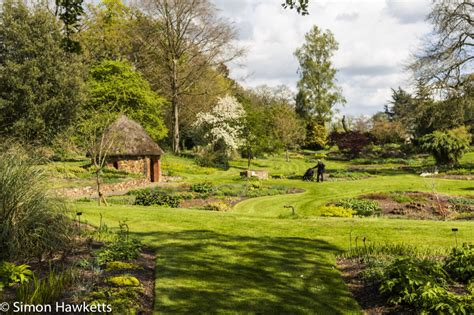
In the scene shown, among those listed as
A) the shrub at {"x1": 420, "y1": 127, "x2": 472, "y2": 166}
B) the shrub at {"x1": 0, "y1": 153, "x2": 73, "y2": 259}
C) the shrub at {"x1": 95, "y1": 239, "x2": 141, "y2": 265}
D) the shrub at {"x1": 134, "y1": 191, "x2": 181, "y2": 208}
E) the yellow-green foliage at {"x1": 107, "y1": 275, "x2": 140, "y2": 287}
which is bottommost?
the shrub at {"x1": 134, "y1": 191, "x2": 181, "y2": 208}

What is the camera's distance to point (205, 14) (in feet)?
140

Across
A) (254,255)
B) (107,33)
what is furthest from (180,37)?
(254,255)

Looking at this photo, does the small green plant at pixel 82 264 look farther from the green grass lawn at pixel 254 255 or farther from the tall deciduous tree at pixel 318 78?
the tall deciduous tree at pixel 318 78

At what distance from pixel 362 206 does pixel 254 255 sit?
11345mm

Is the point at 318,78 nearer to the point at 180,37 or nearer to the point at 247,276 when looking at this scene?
the point at 180,37

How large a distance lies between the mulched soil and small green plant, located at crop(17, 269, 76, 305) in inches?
170

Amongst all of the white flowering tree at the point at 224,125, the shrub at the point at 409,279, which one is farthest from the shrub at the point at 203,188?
the white flowering tree at the point at 224,125

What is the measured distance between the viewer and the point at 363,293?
671 centimetres

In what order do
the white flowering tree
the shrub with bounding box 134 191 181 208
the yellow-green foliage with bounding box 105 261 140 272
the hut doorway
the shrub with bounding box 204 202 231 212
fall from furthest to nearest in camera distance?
the white flowering tree → the hut doorway → the shrub with bounding box 134 191 181 208 → the shrub with bounding box 204 202 231 212 → the yellow-green foliage with bounding box 105 261 140 272

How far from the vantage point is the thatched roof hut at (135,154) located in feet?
98.1

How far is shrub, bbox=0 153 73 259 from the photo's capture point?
6.91 metres

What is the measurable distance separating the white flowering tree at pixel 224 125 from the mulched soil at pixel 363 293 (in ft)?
111

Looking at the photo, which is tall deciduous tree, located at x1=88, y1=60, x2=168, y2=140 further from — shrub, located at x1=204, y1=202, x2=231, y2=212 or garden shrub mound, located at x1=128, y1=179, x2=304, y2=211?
shrub, located at x1=204, y1=202, x2=231, y2=212

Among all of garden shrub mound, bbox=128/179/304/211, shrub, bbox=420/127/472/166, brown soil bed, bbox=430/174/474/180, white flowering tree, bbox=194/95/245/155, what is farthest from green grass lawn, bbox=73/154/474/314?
white flowering tree, bbox=194/95/245/155
